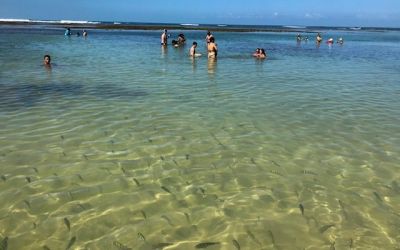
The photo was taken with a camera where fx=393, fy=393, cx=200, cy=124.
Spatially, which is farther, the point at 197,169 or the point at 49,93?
the point at 49,93

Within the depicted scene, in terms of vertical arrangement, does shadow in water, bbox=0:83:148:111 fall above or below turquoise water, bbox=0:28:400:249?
above

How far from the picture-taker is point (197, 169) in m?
7.81

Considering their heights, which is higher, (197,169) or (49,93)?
(49,93)

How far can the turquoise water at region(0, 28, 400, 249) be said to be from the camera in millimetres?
5730

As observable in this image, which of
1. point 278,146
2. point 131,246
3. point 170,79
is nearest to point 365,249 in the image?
point 131,246

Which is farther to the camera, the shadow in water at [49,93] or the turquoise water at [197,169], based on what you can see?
the shadow in water at [49,93]

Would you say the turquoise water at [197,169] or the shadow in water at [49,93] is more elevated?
the shadow in water at [49,93]

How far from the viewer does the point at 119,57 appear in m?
27.7

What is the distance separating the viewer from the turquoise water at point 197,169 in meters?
5.73

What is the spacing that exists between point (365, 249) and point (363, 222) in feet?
2.43

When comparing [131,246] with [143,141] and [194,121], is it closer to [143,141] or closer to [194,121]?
[143,141]

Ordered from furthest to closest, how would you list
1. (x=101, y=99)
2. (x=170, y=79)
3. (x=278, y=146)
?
(x=170, y=79) → (x=101, y=99) → (x=278, y=146)

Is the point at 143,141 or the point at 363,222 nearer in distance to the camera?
the point at 363,222

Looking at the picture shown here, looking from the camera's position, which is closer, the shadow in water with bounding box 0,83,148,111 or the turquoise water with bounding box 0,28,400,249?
the turquoise water with bounding box 0,28,400,249
